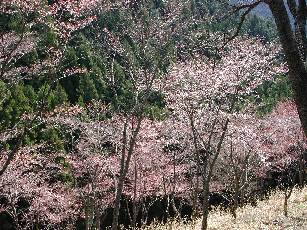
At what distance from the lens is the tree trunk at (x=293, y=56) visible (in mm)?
3975

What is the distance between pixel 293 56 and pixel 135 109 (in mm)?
8871

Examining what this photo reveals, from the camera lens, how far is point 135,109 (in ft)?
41.5

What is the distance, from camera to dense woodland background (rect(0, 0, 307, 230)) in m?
10.5

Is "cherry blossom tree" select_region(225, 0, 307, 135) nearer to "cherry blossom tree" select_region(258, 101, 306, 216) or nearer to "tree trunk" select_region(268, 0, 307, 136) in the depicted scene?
"tree trunk" select_region(268, 0, 307, 136)

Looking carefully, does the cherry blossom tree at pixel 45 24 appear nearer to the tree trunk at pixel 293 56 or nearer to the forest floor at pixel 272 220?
the tree trunk at pixel 293 56

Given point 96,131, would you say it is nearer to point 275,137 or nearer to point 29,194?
point 29,194

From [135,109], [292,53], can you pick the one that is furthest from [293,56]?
[135,109]

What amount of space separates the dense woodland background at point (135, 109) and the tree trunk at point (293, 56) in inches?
26.7

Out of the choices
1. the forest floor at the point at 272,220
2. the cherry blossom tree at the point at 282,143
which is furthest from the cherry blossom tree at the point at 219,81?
the cherry blossom tree at the point at 282,143

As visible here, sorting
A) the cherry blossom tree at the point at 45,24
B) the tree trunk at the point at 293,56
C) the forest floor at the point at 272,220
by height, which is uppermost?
the cherry blossom tree at the point at 45,24

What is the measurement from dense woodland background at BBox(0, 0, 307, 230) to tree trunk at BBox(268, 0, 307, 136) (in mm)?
679

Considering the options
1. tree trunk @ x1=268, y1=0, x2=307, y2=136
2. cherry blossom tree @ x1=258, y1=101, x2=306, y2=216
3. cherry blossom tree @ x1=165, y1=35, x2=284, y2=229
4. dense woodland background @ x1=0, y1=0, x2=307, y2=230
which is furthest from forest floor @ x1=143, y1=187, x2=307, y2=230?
tree trunk @ x1=268, y1=0, x2=307, y2=136

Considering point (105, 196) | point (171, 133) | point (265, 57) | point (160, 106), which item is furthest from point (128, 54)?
point (160, 106)

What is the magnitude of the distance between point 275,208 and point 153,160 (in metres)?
11.2
